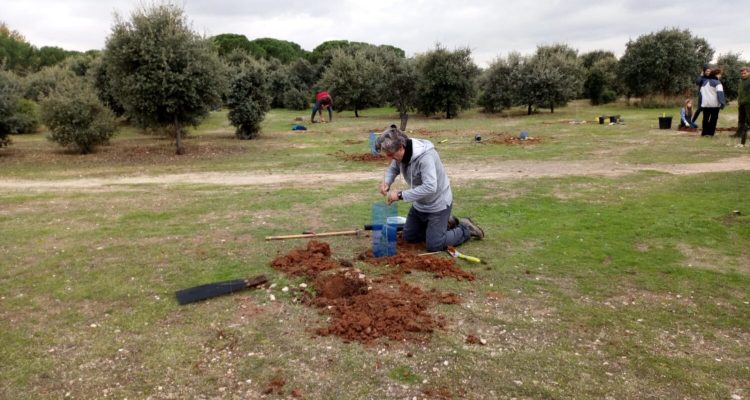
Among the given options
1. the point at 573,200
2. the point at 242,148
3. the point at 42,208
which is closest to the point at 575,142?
the point at 573,200

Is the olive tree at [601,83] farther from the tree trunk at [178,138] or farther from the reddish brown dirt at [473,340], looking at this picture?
the reddish brown dirt at [473,340]

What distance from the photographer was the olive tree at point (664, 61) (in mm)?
29250

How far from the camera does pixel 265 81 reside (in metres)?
21.3

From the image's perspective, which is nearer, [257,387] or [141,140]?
[257,387]

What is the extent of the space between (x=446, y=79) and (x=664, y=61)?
1237 cm

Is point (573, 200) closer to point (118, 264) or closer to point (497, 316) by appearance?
point (497, 316)

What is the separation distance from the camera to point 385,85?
104ft

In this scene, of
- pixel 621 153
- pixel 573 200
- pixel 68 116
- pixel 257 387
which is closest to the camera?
pixel 257 387

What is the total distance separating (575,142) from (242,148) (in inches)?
463

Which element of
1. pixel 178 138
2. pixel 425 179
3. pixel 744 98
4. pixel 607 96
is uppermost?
pixel 607 96

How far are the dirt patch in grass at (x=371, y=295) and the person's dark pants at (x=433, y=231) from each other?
0.80 feet

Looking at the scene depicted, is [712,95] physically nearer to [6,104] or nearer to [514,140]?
[514,140]

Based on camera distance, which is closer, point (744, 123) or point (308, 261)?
point (308, 261)

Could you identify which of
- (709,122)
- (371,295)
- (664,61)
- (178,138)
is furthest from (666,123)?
(371,295)
